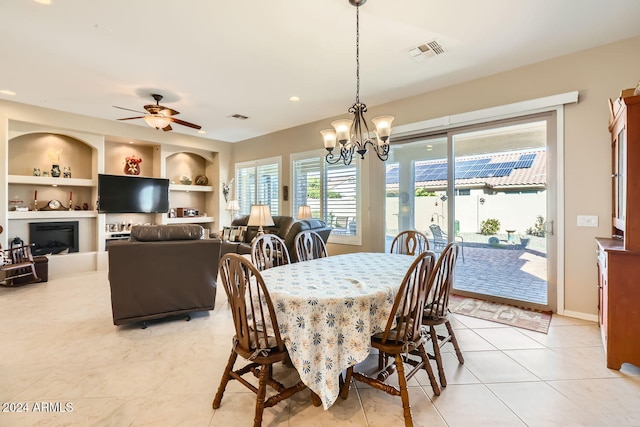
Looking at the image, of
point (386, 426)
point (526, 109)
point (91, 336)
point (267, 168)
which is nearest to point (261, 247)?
point (386, 426)

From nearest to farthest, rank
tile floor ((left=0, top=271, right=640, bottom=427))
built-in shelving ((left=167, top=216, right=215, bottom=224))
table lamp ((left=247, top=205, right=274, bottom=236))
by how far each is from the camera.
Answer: tile floor ((left=0, top=271, right=640, bottom=427)), table lamp ((left=247, top=205, right=274, bottom=236)), built-in shelving ((left=167, top=216, right=215, bottom=224))

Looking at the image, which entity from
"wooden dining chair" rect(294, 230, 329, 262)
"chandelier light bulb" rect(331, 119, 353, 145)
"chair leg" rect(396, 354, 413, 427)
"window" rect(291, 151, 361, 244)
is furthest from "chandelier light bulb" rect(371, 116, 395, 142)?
"window" rect(291, 151, 361, 244)

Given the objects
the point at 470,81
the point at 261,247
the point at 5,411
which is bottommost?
the point at 5,411

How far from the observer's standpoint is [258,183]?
729 centimetres

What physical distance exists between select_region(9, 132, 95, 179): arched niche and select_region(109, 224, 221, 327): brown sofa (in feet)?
14.1

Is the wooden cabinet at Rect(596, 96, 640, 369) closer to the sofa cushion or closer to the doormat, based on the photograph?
the doormat

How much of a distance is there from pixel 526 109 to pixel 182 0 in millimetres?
3756

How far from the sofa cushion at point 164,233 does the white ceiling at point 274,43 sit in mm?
1925

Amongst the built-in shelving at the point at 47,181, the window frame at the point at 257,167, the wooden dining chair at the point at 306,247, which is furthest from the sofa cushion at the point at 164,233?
the built-in shelving at the point at 47,181

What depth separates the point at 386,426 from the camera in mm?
1720

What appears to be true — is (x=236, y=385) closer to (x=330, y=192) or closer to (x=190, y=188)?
(x=330, y=192)

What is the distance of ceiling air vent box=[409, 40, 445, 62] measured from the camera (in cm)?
313

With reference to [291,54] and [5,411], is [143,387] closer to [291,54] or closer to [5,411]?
[5,411]

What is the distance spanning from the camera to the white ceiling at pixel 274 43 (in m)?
2.60
